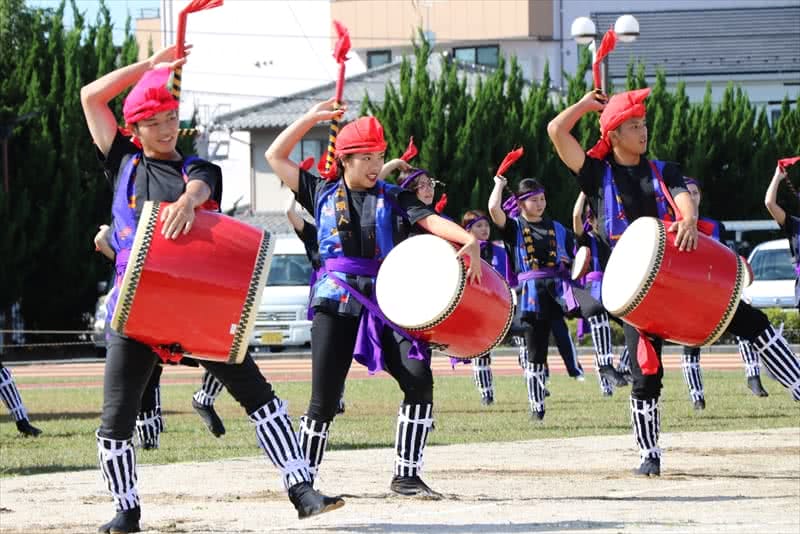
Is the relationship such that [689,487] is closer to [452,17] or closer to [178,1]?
[452,17]

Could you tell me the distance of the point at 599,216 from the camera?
357 inches

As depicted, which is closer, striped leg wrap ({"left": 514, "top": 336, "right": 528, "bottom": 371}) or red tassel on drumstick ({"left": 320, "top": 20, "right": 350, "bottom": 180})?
red tassel on drumstick ({"left": 320, "top": 20, "right": 350, "bottom": 180})

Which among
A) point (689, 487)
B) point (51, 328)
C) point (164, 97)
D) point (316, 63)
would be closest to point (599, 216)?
point (689, 487)

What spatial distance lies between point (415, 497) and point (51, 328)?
2306cm

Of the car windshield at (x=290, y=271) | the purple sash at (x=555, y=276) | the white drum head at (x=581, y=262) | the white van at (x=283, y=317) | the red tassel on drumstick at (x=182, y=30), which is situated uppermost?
the red tassel on drumstick at (x=182, y=30)

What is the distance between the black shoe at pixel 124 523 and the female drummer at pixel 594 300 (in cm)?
491

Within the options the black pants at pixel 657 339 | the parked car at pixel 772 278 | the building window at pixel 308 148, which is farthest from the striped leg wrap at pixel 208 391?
the building window at pixel 308 148

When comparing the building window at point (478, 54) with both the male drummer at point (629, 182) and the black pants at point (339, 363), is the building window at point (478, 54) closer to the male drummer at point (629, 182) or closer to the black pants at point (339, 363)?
the male drummer at point (629, 182)

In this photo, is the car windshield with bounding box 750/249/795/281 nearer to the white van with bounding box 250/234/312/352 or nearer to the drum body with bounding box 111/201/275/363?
the white van with bounding box 250/234/312/352

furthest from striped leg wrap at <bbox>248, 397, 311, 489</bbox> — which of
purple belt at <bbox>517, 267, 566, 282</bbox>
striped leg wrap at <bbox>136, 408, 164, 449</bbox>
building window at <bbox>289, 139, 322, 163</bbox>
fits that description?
building window at <bbox>289, 139, 322, 163</bbox>

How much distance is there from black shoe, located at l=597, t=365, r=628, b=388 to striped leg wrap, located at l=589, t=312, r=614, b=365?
0.17 feet

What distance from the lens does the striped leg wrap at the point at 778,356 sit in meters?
9.09

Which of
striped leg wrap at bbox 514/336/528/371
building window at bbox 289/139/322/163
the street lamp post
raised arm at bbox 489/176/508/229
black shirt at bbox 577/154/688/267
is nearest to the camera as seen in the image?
black shirt at bbox 577/154/688/267

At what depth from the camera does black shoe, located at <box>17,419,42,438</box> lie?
13008 mm
